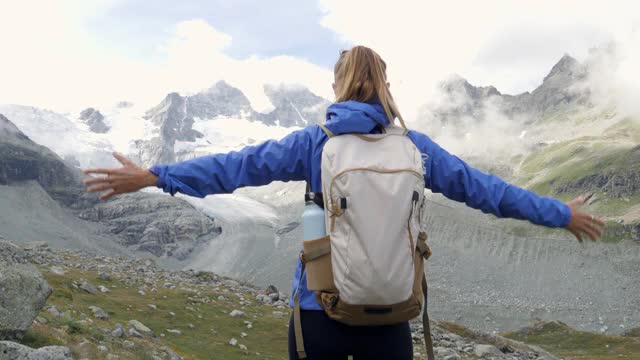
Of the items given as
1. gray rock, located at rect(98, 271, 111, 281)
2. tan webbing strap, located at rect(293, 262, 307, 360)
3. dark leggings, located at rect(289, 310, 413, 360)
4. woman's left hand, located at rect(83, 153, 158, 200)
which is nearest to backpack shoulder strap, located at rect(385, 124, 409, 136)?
tan webbing strap, located at rect(293, 262, 307, 360)

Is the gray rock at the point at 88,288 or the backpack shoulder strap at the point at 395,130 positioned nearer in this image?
Answer: the backpack shoulder strap at the point at 395,130

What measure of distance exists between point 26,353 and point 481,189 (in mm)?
7756

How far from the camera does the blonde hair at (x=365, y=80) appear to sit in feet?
18.1

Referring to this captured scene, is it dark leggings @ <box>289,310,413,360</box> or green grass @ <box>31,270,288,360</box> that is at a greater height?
dark leggings @ <box>289,310,413,360</box>

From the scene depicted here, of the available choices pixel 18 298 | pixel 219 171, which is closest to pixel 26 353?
pixel 18 298

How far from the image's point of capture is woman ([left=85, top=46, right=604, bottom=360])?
5227mm

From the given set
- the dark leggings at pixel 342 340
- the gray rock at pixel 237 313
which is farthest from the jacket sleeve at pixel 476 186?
the gray rock at pixel 237 313

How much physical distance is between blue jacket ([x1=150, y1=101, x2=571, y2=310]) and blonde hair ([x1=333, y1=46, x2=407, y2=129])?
0.46 feet

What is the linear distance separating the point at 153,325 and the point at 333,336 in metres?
26.0

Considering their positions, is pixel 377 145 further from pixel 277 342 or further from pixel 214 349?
pixel 277 342

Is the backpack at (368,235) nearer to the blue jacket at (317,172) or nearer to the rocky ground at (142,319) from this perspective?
the blue jacket at (317,172)

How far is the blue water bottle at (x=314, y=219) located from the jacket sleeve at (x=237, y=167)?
376 mm

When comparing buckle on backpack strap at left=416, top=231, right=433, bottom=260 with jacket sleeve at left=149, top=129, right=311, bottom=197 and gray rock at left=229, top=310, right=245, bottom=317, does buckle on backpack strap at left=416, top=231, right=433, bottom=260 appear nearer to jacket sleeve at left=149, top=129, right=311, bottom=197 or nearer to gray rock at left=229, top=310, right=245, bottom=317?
jacket sleeve at left=149, top=129, right=311, bottom=197

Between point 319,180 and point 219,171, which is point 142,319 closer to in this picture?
point 219,171
